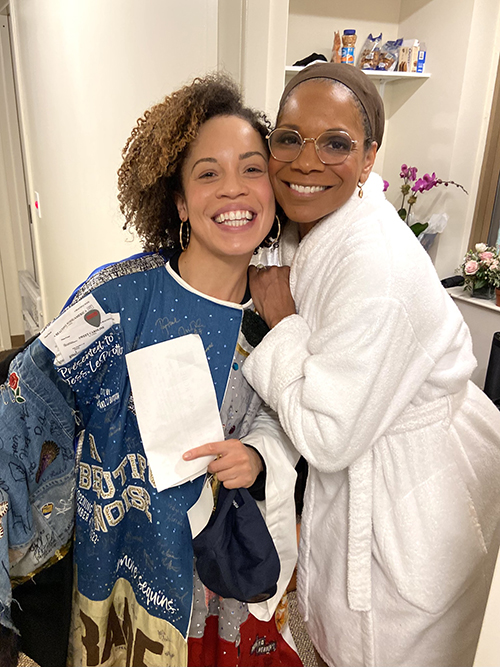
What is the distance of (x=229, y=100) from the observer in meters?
1.00

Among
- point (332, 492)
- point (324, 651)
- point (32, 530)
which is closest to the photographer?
point (32, 530)

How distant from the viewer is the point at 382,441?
0.98 metres

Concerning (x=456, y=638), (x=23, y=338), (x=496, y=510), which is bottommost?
(x=23, y=338)

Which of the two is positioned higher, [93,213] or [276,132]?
[276,132]

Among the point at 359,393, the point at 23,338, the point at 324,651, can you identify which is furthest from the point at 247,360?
the point at 23,338

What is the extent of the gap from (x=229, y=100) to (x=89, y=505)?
35.3 inches

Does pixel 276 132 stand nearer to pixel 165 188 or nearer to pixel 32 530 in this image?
pixel 165 188

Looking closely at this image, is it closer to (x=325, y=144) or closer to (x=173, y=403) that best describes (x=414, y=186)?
(x=325, y=144)

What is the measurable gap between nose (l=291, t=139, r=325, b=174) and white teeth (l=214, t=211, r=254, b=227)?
15 cm

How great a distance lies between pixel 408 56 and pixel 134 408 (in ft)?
8.89

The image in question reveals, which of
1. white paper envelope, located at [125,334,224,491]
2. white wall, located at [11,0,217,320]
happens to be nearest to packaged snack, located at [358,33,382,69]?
white wall, located at [11,0,217,320]

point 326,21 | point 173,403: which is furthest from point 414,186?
point 173,403

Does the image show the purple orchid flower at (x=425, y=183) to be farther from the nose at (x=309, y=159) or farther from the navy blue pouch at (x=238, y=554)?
the navy blue pouch at (x=238, y=554)

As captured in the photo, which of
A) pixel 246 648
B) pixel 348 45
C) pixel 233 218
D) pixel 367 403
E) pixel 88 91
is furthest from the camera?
pixel 348 45
